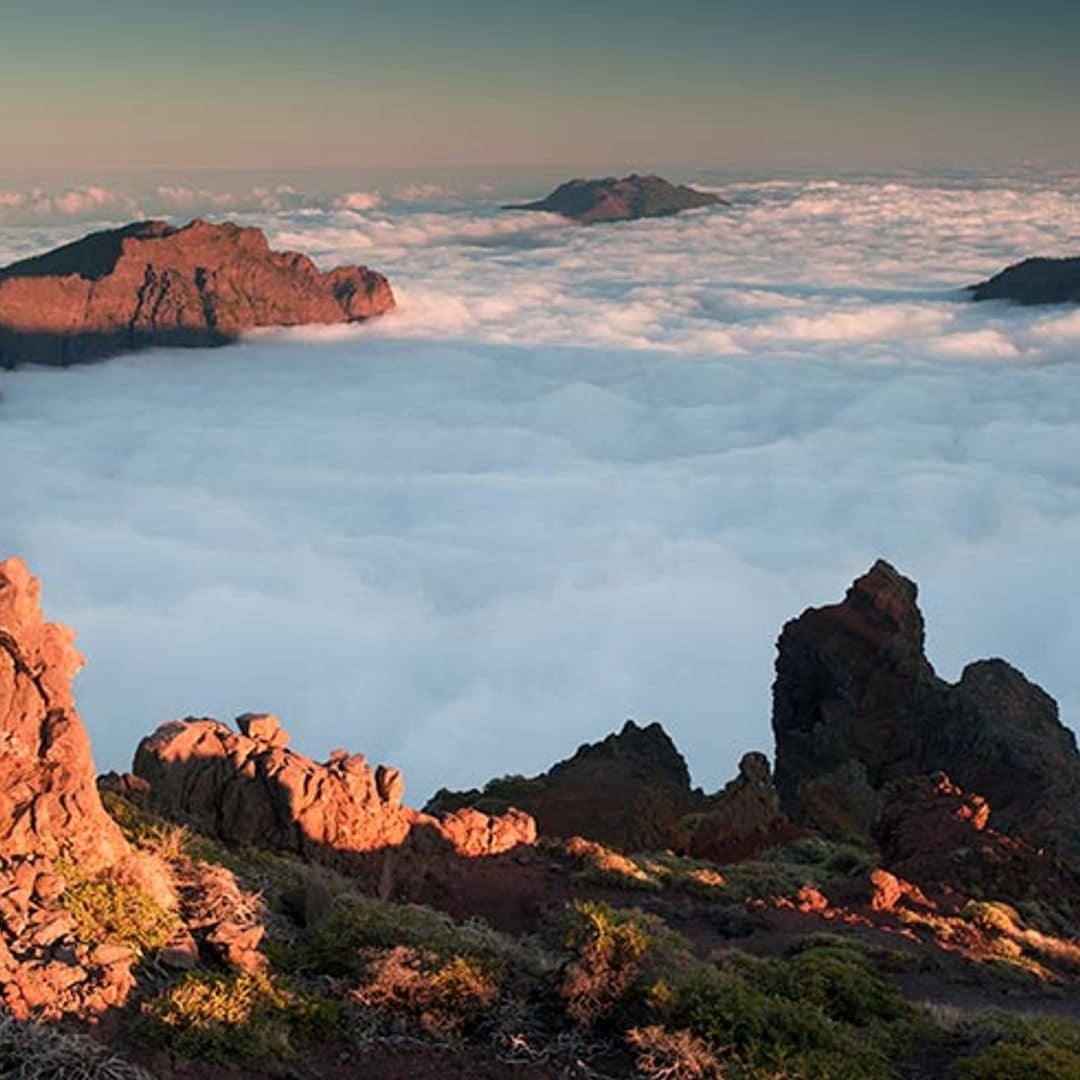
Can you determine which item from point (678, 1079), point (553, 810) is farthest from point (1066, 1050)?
point (553, 810)

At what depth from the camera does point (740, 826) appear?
35.8 m

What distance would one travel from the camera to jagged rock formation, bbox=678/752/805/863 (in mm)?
35062

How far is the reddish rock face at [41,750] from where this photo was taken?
12.5 metres

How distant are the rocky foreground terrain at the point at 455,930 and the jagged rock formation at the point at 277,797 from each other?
0.05m

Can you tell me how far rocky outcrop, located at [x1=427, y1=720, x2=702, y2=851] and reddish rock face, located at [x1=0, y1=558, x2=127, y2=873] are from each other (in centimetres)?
2351

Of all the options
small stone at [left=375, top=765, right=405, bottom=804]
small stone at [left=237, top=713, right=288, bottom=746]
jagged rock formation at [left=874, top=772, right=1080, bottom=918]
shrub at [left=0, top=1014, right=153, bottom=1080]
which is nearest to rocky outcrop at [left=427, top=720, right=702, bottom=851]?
jagged rock formation at [left=874, top=772, right=1080, bottom=918]

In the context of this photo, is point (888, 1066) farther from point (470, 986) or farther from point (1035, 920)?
point (1035, 920)

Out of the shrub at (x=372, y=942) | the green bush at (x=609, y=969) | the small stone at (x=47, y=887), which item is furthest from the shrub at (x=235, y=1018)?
the green bush at (x=609, y=969)

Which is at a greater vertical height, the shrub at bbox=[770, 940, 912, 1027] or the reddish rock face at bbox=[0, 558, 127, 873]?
the reddish rock face at bbox=[0, 558, 127, 873]

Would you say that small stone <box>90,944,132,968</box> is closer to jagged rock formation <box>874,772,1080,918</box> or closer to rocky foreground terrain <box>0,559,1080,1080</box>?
rocky foreground terrain <box>0,559,1080,1080</box>

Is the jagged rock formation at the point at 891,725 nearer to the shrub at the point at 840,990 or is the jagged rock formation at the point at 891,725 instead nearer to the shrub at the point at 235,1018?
the shrub at the point at 840,990

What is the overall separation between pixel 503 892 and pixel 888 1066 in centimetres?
1124

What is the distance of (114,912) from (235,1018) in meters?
1.94

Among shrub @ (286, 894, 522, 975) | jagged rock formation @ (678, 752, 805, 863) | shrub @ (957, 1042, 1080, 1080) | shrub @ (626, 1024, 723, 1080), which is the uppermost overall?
shrub @ (626, 1024, 723, 1080)
